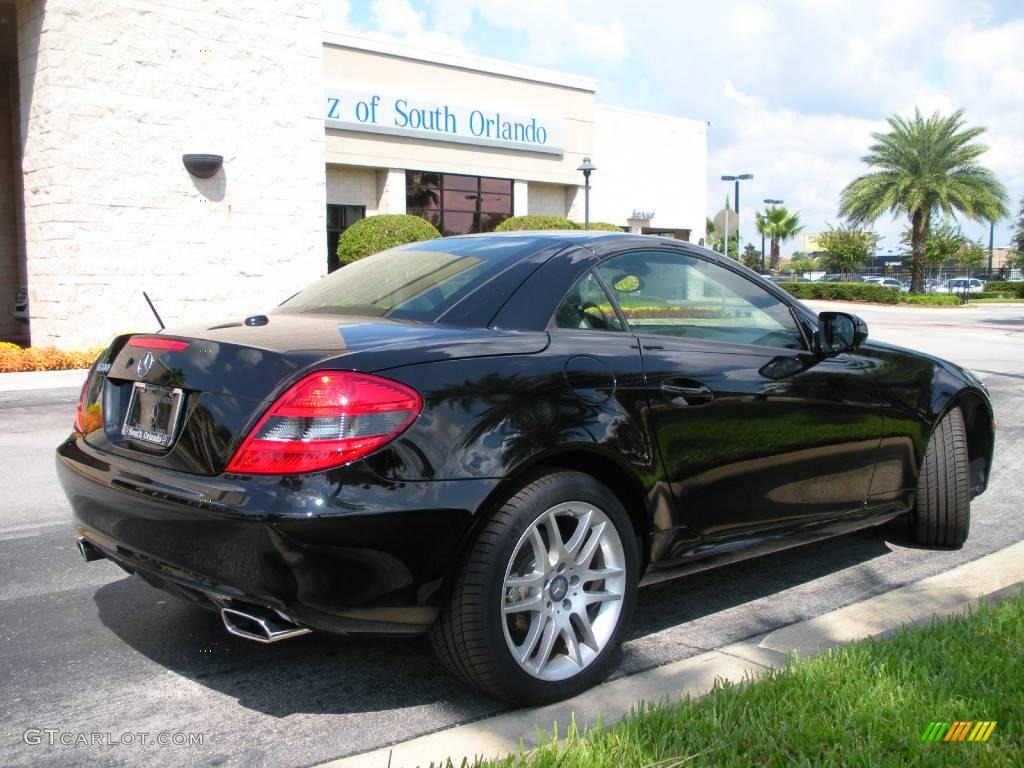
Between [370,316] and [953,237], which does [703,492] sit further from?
[953,237]

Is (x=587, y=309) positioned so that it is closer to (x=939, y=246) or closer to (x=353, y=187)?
(x=353, y=187)

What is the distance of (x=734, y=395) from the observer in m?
3.71

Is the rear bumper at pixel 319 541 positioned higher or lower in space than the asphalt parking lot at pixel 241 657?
higher

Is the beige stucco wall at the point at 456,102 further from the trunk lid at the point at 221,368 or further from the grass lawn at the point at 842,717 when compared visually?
the grass lawn at the point at 842,717

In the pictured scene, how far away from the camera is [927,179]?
1614 inches

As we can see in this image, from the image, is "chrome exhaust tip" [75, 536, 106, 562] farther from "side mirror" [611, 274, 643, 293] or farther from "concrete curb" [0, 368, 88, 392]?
"concrete curb" [0, 368, 88, 392]

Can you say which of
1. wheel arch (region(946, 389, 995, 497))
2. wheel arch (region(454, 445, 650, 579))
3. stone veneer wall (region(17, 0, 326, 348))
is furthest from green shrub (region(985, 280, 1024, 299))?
wheel arch (region(454, 445, 650, 579))

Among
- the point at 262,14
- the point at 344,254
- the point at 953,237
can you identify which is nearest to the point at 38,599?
the point at 262,14

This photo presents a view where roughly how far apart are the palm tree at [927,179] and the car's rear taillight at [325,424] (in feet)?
139

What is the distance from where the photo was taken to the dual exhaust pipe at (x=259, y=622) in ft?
8.99

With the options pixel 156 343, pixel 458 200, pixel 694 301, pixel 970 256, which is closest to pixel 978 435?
pixel 694 301

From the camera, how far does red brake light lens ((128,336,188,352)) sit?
3.14m

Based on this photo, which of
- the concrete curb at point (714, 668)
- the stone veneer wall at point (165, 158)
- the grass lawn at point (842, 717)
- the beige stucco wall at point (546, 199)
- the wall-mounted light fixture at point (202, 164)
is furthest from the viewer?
the beige stucco wall at point (546, 199)

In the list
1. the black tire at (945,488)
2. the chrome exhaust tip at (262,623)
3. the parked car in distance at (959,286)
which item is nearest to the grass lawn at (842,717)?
the chrome exhaust tip at (262,623)
